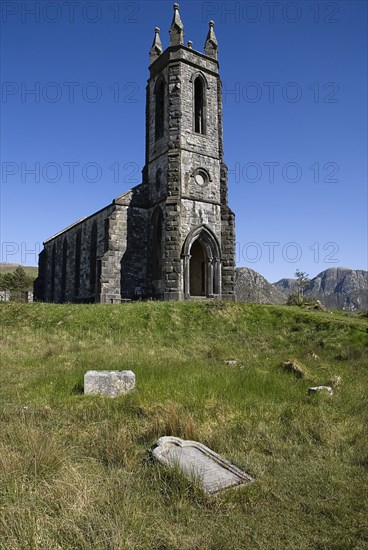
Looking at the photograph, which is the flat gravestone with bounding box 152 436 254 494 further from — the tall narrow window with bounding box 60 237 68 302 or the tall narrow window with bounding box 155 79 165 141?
the tall narrow window with bounding box 60 237 68 302

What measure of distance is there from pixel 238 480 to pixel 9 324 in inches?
634

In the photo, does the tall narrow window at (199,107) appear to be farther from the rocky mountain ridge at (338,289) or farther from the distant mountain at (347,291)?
the distant mountain at (347,291)

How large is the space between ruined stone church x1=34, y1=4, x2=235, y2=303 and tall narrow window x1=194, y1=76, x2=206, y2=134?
0.20ft

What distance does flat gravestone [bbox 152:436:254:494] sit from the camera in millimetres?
3814

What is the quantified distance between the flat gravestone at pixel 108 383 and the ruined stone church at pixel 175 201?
13.8m

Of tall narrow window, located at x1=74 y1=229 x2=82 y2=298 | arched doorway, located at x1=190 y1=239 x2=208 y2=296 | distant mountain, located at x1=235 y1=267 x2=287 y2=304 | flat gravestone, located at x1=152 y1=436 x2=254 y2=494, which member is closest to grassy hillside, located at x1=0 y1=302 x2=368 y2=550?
flat gravestone, located at x1=152 y1=436 x2=254 y2=494

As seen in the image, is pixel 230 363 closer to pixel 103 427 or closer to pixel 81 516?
pixel 103 427

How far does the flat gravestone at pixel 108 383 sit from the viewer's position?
7.35 m

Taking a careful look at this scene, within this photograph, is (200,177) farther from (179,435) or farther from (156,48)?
(179,435)

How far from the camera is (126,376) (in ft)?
24.9

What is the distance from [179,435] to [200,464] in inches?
39.3

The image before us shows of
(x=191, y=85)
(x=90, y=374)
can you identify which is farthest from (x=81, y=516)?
(x=191, y=85)

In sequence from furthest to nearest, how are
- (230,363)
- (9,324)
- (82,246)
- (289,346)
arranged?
(82,246), (9,324), (289,346), (230,363)

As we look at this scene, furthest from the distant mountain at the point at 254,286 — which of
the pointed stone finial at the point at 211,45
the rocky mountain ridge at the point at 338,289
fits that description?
the pointed stone finial at the point at 211,45
